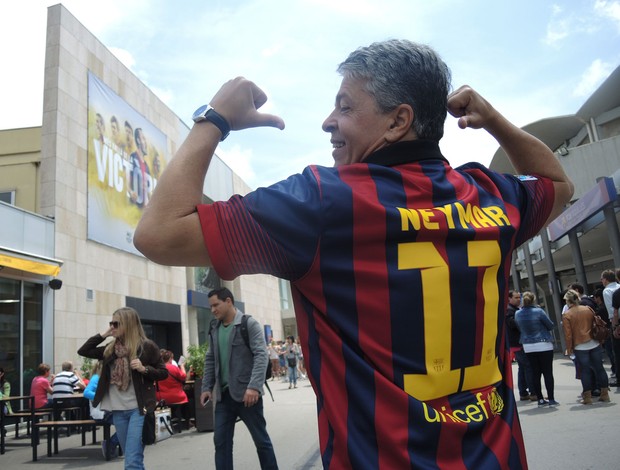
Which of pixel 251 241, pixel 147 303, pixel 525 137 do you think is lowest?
pixel 251 241

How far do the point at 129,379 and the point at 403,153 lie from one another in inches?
209

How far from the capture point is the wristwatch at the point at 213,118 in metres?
1.32

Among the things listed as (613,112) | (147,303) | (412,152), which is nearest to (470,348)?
(412,152)

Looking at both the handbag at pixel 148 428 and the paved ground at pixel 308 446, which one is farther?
the handbag at pixel 148 428

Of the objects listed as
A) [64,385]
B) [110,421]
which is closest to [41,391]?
[64,385]

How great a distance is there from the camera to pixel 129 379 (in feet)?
19.2

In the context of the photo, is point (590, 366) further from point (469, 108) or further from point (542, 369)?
point (469, 108)

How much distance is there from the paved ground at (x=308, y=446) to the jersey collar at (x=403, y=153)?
5011mm

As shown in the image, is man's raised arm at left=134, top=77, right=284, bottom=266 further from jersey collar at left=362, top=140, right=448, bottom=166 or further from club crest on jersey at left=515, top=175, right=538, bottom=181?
club crest on jersey at left=515, top=175, right=538, bottom=181

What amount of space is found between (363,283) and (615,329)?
9371 millimetres

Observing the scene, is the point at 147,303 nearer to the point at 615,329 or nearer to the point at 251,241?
the point at 615,329

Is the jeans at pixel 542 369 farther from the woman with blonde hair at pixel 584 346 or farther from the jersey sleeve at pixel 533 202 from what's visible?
the jersey sleeve at pixel 533 202

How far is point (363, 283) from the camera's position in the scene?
1.17 metres

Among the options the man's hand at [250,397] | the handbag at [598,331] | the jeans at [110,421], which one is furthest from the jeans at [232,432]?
the handbag at [598,331]
